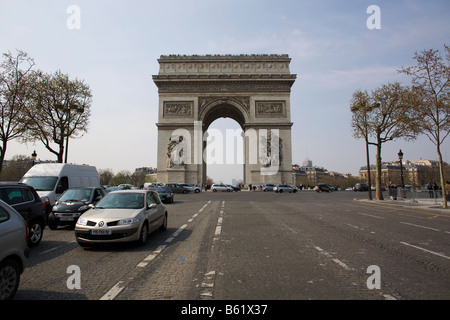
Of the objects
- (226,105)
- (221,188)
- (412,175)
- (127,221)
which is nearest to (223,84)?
(226,105)

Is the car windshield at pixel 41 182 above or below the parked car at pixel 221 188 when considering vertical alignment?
above

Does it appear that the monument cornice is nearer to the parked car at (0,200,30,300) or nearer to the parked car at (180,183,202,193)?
the parked car at (180,183,202,193)

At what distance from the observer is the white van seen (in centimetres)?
1207

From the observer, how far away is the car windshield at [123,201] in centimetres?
761

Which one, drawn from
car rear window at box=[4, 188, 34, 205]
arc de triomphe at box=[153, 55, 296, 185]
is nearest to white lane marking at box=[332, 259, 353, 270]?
car rear window at box=[4, 188, 34, 205]

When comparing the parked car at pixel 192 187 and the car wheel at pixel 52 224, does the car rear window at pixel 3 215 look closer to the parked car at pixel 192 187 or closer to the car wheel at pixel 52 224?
the car wheel at pixel 52 224

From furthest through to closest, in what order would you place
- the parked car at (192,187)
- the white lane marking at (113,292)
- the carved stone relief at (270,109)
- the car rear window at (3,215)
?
the carved stone relief at (270,109)
the parked car at (192,187)
the car rear window at (3,215)
the white lane marking at (113,292)

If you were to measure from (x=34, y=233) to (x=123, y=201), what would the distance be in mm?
2178

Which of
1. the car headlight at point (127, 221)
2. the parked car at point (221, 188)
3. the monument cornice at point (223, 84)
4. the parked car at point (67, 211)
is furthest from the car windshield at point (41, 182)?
the monument cornice at point (223, 84)

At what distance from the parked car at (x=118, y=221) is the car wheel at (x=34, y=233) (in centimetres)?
128

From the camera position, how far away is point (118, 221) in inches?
260

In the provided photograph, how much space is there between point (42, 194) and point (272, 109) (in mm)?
39412
